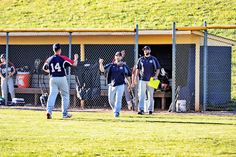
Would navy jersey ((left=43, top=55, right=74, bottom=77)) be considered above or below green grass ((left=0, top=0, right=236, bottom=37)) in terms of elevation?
below

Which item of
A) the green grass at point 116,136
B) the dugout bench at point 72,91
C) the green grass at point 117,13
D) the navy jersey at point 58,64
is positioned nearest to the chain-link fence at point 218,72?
the dugout bench at point 72,91

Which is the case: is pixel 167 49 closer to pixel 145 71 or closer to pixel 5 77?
pixel 5 77

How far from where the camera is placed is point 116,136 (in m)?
15.9

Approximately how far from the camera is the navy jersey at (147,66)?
2217 cm

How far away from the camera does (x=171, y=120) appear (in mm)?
20328

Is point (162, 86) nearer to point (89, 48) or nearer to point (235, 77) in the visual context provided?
point (89, 48)

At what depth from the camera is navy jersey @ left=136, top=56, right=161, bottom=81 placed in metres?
22.2

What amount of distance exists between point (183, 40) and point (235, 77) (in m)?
6.78

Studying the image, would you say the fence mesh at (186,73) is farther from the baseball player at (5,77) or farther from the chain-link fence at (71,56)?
the baseball player at (5,77)

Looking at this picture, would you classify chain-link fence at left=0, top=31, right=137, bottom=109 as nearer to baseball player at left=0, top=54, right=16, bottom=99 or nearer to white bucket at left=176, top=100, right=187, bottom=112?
baseball player at left=0, top=54, right=16, bottom=99

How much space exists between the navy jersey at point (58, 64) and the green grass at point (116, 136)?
113cm

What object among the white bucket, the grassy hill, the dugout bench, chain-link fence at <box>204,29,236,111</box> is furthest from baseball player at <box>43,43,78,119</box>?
the grassy hill

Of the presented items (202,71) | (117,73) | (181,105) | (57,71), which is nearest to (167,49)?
(202,71)

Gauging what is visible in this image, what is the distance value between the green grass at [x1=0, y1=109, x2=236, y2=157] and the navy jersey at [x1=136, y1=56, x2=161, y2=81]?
1.44m
